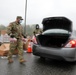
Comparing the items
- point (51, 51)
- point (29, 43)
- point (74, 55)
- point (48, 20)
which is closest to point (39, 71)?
point (51, 51)

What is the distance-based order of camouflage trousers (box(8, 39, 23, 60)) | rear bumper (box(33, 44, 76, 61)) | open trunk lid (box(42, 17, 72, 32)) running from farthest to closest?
open trunk lid (box(42, 17, 72, 32))
camouflage trousers (box(8, 39, 23, 60))
rear bumper (box(33, 44, 76, 61))

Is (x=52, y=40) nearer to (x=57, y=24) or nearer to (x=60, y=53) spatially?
(x=57, y=24)

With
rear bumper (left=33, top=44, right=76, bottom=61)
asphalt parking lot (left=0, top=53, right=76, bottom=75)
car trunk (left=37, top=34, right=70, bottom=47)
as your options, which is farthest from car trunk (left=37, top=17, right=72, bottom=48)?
asphalt parking lot (left=0, top=53, right=76, bottom=75)

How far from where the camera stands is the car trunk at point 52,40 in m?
6.53

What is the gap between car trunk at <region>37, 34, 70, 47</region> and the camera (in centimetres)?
653

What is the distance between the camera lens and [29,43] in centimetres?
987

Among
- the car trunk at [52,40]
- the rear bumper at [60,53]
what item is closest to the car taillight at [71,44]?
the rear bumper at [60,53]

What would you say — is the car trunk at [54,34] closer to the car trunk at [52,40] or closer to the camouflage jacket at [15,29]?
the car trunk at [52,40]

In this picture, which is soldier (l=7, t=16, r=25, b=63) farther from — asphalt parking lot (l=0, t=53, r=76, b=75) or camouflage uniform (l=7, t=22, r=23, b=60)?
asphalt parking lot (l=0, t=53, r=76, b=75)

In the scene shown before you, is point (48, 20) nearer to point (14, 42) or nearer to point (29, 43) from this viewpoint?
point (14, 42)

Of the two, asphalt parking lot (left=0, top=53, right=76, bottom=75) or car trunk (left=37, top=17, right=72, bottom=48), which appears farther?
car trunk (left=37, top=17, right=72, bottom=48)

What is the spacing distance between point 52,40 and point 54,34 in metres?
0.41

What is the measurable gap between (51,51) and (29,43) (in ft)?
13.2

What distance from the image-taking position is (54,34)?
21.8ft
